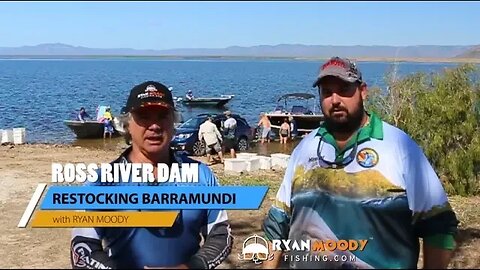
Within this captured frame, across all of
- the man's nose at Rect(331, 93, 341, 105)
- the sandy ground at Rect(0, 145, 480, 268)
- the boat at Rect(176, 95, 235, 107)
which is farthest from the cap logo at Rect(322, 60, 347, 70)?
the boat at Rect(176, 95, 235, 107)

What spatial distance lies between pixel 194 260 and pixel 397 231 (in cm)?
90

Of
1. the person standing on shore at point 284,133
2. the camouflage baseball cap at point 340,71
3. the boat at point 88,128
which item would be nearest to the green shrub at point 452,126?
the camouflage baseball cap at point 340,71

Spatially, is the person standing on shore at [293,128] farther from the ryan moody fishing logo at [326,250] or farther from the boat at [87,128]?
the ryan moody fishing logo at [326,250]

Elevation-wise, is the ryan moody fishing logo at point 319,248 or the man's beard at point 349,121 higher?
the man's beard at point 349,121


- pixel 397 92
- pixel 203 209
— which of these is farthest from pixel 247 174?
pixel 203 209

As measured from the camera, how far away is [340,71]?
2.80 meters

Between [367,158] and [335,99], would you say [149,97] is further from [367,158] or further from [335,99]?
[367,158]

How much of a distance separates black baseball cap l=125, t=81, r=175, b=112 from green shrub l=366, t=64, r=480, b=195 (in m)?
9.73

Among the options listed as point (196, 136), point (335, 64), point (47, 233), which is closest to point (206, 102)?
point (196, 136)

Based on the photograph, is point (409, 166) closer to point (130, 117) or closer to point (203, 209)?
point (203, 209)

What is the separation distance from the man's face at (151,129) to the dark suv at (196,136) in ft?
51.4

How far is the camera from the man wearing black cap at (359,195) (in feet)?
8.76

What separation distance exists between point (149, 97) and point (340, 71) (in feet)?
2.89

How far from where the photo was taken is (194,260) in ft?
8.50
